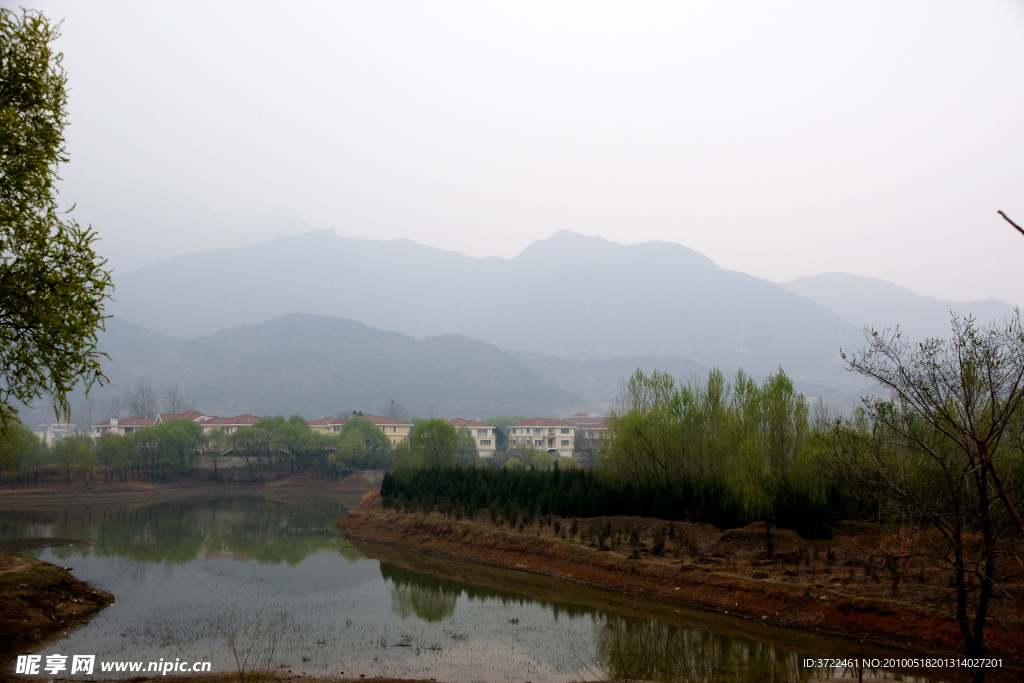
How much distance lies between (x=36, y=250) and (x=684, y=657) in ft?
50.8

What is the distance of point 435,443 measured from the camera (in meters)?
52.1

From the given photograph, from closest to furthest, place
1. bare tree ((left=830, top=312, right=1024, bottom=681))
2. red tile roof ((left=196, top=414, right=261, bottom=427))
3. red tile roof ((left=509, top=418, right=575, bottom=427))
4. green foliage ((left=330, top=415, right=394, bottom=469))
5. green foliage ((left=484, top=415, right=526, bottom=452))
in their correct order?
bare tree ((left=830, top=312, right=1024, bottom=681)) < green foliage ((left=330, top=415, right=394, bottom=469)) < red tile roof ((left=196, top=414, right=261, bottom=427)) < green foliage ((left=484, top=415, right=526, bottom=452)) < red tile roof ((left=509, top=418, right=575, bottom=427))

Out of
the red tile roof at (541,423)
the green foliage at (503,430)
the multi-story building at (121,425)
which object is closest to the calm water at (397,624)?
the green foliage at (503,430)

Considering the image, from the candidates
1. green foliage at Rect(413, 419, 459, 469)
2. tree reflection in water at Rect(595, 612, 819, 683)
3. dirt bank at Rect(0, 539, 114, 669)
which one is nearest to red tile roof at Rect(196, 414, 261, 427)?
green foliage at Rect(413, 419, 459, 469)

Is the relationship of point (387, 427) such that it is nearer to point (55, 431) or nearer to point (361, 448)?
point (361, 448)

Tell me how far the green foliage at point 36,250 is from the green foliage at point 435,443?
42.0 m

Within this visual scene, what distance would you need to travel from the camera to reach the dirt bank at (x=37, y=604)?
14.4 meters

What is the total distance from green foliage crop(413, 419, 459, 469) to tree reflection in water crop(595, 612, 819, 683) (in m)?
34.3

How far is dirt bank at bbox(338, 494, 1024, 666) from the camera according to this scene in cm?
1539

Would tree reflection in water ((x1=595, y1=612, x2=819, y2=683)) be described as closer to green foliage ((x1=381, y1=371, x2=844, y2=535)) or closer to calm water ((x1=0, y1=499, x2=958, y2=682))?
calm water ((x1=0, y1=499, x2=958, y2=682))

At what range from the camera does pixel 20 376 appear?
10258 millimetres

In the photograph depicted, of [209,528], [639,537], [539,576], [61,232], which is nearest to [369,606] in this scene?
[539,576]

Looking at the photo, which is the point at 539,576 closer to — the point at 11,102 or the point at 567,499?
the point at 567,499

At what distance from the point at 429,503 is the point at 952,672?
29249mm
